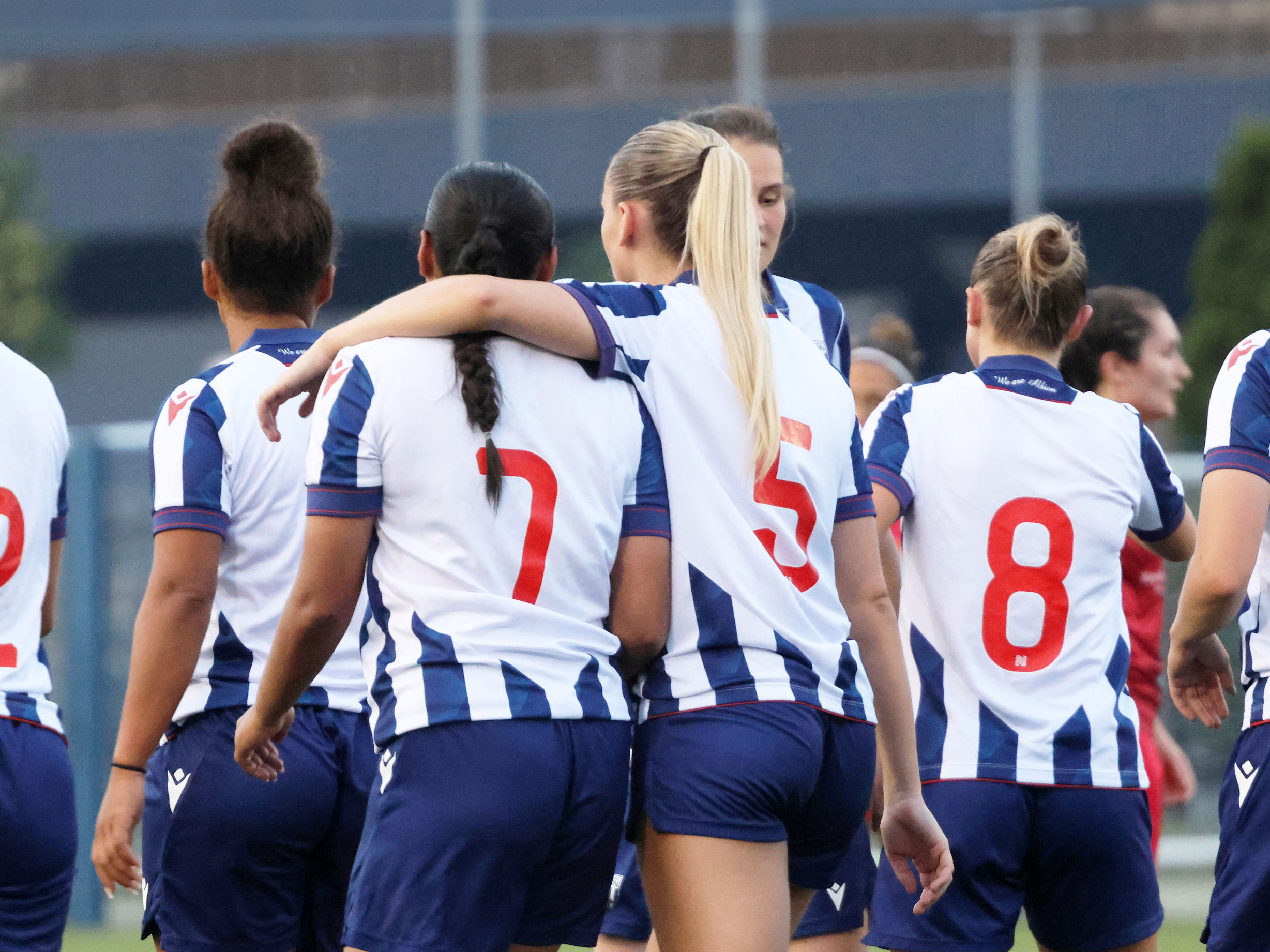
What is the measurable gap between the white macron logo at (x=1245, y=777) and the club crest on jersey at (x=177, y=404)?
2247 mm

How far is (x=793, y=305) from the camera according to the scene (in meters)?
4.08

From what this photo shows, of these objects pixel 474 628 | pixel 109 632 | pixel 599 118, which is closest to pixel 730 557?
pixel 474 628

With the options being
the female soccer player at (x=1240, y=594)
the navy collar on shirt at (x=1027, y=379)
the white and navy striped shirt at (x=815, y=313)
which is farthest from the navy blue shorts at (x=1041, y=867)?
the white and navy striped shirt at (x=815, y=313)

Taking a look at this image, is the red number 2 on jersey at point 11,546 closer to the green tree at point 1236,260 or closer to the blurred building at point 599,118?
the green tree at point 1236,260

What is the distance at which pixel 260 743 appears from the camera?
3.02m

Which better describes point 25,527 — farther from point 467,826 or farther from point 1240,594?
point 1240,594

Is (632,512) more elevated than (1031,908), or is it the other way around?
(632,512)

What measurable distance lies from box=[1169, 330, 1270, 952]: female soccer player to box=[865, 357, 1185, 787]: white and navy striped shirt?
9.7 inches

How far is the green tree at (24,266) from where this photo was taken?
22.9 metres

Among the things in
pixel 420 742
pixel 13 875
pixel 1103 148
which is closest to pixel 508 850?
pixel 420 742

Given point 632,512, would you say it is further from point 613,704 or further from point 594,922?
point 594,922

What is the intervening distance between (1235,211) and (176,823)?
19597 millimetres

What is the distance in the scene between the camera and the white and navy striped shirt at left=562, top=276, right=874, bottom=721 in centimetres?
296

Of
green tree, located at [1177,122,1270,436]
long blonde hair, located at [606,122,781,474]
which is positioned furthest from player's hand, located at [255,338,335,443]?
green tree, located at [1177,122,1270,436]
